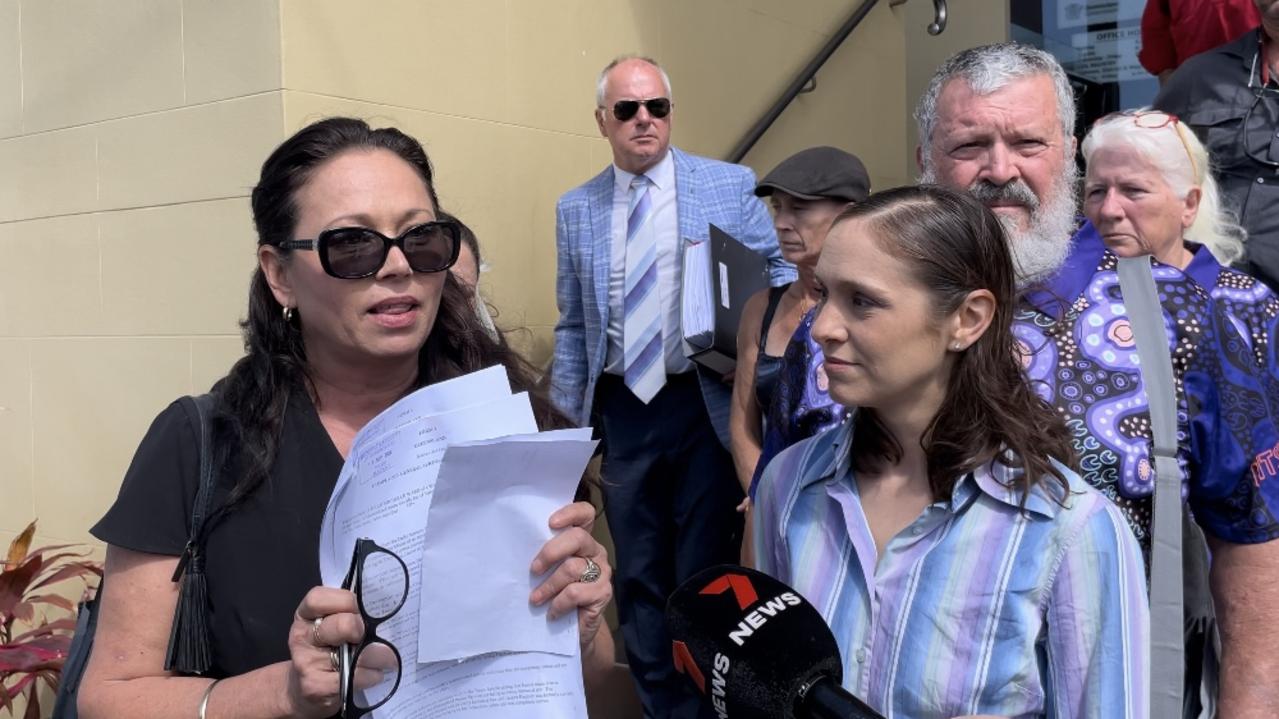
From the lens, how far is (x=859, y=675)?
1658 millimetres

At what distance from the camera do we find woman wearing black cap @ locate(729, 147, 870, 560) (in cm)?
366

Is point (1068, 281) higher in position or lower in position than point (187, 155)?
lower

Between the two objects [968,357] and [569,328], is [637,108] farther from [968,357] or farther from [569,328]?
[968,357]

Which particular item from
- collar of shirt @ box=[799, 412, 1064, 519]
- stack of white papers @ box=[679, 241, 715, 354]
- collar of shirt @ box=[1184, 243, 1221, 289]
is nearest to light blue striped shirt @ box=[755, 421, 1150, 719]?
collar of shirt @ box=[799, 412, 1064, 519]

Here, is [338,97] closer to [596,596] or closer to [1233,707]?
[596,596]

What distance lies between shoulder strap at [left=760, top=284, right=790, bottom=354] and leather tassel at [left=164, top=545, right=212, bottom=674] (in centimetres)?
226

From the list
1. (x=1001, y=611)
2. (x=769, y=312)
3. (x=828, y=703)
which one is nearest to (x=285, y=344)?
(x=828, y=703)

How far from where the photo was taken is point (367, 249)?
1.76m

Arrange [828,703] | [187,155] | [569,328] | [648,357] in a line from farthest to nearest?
[569,328] < [648,357] < [187,155] < [828,703]

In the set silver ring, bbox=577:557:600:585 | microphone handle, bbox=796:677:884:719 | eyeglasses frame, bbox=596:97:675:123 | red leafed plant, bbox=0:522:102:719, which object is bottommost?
red leafed plant, bbox=0:522:102:719

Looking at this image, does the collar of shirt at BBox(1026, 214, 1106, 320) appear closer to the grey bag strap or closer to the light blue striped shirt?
the grey bag strap

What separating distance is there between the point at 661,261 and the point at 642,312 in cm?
21

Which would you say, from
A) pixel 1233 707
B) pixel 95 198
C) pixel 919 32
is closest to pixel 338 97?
pixel 95 198

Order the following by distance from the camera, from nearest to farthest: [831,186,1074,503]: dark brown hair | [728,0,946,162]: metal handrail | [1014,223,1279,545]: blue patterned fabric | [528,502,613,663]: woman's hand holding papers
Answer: [528,502,613,663]: woman's hand holding papers < [831,186,1074,503]: dark brown hair < [1014,223,1279,545]: blue patterned fabric < [728,0,946,162]: metal handrail
